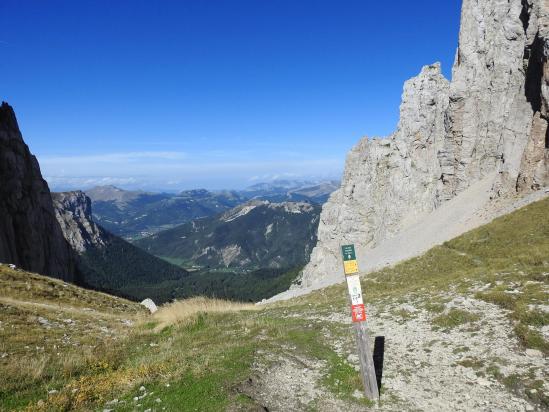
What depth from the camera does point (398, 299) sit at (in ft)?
71.8

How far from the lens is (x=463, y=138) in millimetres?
78562

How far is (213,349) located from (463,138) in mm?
77003

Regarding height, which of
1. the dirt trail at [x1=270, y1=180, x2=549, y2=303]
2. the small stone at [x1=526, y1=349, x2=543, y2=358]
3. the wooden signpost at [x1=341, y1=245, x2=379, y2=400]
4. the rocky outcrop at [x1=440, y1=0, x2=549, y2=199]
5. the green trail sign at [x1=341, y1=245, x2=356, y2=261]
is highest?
the rocky outcrop at [x1=440, y1=0, x2=549, y2=199]

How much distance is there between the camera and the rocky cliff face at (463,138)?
54125 mm

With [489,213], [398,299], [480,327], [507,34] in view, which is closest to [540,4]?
[507,34]

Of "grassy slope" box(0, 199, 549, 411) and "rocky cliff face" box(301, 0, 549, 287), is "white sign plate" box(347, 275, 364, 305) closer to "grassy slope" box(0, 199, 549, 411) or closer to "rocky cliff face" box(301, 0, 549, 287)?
"grassy slope" box(0, 199, 549, 411)

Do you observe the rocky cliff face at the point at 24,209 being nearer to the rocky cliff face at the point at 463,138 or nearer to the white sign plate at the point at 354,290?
the rocky cliff face at the point at 463,138

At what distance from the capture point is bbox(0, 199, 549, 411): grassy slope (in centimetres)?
1121

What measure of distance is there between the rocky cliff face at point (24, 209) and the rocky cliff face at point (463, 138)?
56507 mm

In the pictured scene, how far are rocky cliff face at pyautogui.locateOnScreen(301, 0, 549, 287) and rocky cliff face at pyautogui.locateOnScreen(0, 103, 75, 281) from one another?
5651 centimetres

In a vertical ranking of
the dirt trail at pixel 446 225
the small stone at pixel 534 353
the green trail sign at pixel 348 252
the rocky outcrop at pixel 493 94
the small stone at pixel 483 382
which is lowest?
the dirt trail at pixel 446 225

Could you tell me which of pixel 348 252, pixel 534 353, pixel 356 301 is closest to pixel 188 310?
pixel 356 301

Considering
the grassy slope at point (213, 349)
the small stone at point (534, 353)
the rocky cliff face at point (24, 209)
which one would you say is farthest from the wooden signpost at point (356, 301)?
the rocky cliff face at point (24, 209)

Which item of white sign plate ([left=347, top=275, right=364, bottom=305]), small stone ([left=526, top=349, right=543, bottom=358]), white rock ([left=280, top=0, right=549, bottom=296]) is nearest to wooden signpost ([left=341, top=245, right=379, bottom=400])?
white sign plate ([left=347, top=275, right=364, bottom=305])
